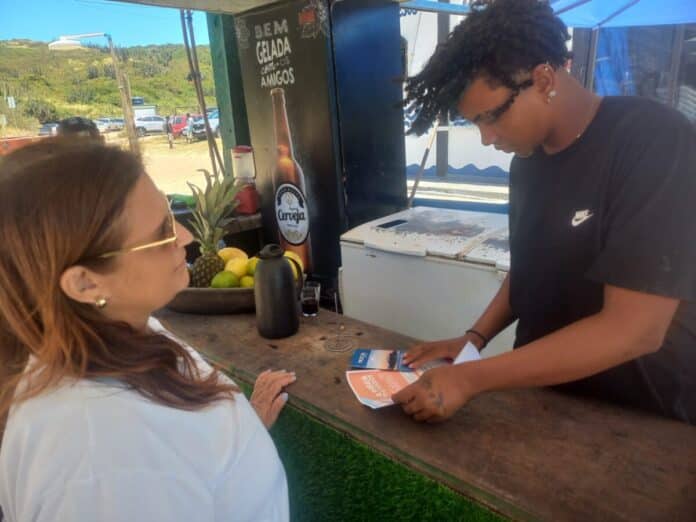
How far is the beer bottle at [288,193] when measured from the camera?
2629 mm

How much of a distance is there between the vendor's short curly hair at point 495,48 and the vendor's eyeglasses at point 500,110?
0.05 ft

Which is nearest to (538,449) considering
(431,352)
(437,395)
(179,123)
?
(437,395)

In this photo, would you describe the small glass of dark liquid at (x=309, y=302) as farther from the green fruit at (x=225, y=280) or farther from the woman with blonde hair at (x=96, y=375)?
the woman with blonde hair at (x=96, y=375)

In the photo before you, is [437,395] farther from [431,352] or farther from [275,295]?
[275,295]

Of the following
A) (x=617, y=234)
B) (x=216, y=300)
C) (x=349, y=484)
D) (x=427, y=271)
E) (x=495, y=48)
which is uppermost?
(x=495, y=48)

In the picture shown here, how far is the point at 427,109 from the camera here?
1146 millimetres

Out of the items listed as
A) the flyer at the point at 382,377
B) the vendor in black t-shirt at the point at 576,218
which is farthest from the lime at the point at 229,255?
the vendor in black t-shirt at the point at 576,218

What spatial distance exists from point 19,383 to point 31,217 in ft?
0.78

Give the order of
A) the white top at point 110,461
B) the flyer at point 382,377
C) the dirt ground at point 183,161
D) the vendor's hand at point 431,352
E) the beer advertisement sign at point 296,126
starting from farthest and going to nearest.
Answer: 1. the dirt ground at point 183,161
2. the beer advertisement sign at point 296,126
3. the vendor's hand at point 431,352
4. the flyer at point 382,377
5. the white top at point 110,461

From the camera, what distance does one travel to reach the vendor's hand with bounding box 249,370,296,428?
3.95 ft

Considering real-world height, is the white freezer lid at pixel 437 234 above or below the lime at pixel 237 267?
below

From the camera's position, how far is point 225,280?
5.60ft

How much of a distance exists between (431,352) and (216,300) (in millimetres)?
790

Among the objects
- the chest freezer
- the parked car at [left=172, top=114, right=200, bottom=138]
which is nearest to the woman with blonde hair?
the chest freezer
